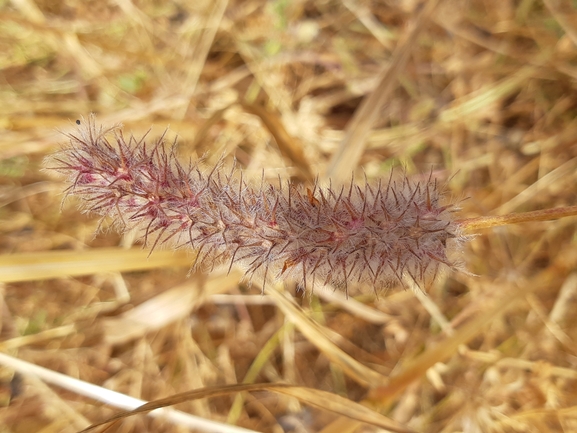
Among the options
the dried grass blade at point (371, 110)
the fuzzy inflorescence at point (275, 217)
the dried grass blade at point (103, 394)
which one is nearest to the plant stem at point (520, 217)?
the fuzzy inflorescence at point (275, 217)

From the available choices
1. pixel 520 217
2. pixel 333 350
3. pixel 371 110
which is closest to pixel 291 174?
pixel 371 110

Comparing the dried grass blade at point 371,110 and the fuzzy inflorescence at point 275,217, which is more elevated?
the dried grass blade at point 371,110

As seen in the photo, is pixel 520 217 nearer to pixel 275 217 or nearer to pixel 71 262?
pixel 275 217

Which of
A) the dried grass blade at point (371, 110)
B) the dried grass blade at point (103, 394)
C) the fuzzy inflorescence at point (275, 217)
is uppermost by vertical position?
the dried grass blade at point (371, 110)

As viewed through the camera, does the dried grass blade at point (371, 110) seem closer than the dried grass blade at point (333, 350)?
No

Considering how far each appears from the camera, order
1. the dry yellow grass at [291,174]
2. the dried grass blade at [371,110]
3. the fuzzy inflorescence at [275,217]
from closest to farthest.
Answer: the fuzzy inflorescence at [275,217], the dried grass blade at [371,110], the dry yellow grass at [291,174]

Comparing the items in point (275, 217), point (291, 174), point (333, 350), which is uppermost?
point (291, 174)

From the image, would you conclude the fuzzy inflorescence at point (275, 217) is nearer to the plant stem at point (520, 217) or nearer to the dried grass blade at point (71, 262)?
the plant stem at point (520, 217)
